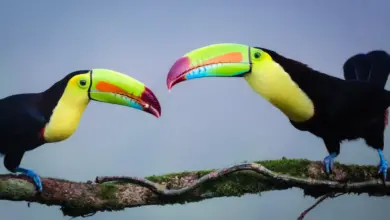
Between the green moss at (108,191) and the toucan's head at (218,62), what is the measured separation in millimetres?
433

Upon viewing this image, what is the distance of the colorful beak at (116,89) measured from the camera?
2.29 m

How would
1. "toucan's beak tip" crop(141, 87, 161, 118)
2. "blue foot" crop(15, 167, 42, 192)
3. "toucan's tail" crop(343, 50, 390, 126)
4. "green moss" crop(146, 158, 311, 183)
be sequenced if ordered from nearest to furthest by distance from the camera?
"blue foot" crop(15, 167, 42, 192) → "green moss" crop(146, 158, 311, 183) → "toucan's beak tip" crop(141, 87, 161, 118) → "toucan's tail" crop(343, 50, 390, 126)

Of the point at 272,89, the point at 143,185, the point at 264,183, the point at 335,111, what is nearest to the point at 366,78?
the point at 335,111

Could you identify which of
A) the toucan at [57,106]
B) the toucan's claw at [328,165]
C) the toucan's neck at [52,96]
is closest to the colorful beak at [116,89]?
the toucan at [57,106]

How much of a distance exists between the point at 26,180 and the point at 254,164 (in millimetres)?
764

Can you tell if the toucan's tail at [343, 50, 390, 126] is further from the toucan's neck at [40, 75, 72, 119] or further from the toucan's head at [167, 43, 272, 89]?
the toucan's neck at [40, 75, 72, 119]

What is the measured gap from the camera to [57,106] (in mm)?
2273

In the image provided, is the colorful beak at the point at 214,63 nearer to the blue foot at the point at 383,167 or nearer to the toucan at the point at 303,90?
the toucan at the point at 303,90

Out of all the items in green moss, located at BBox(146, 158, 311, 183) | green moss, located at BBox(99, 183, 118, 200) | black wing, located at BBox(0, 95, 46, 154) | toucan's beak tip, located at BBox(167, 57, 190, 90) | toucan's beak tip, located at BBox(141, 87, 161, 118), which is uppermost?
toucan's beak tip, located at BBox(167, 57, 190, 90)

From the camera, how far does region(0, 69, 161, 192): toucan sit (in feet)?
7.36

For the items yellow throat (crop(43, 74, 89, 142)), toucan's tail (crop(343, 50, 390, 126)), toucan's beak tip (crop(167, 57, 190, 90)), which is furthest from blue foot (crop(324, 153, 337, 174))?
yellow throat (crop(43, 74, 89, 142))

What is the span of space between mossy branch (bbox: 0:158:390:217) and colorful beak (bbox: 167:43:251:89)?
13.8 inches

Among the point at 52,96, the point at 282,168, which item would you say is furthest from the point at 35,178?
the point at 282,168

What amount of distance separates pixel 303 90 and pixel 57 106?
0.89 m
